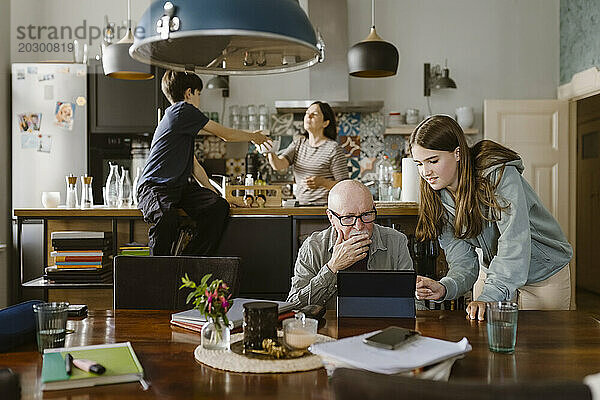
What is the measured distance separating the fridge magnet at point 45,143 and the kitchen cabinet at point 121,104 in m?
0.37

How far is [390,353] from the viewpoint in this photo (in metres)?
1.37

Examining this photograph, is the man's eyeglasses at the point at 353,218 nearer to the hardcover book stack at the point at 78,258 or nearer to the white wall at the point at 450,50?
the hardcover book stack at the point at 78,258

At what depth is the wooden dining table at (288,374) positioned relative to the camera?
1.30 metres

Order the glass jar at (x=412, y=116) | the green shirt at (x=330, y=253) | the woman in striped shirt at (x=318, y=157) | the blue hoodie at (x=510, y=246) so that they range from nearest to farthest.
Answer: the blue hoodie at (x=510, y=246)
the green shirt at (x=330, y=253)
the woman in striped shirt at (x=318, y=157)
the glass jar at (x=412, y=116)

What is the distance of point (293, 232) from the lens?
413 cm

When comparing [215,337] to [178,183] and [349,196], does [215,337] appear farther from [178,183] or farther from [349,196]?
[178,183]

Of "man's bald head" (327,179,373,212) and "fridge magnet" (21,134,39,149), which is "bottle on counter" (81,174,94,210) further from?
"man's bald head" (327,179,373,212)

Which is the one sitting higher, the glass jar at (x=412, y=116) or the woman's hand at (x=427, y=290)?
the glass jar at (x=412, y=116)

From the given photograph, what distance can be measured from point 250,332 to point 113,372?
13.7 inches

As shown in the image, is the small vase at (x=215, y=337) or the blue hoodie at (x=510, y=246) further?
the blue hoodie at (x=510, y=246)

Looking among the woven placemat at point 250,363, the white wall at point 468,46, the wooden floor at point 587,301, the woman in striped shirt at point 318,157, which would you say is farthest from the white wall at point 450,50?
the woven placemat at point 250,363

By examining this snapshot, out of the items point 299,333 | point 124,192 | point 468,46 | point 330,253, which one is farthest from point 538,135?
point 299,333

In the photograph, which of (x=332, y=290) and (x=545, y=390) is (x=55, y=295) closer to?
(x=332, y=290)

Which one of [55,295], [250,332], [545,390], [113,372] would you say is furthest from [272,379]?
[55,295]
